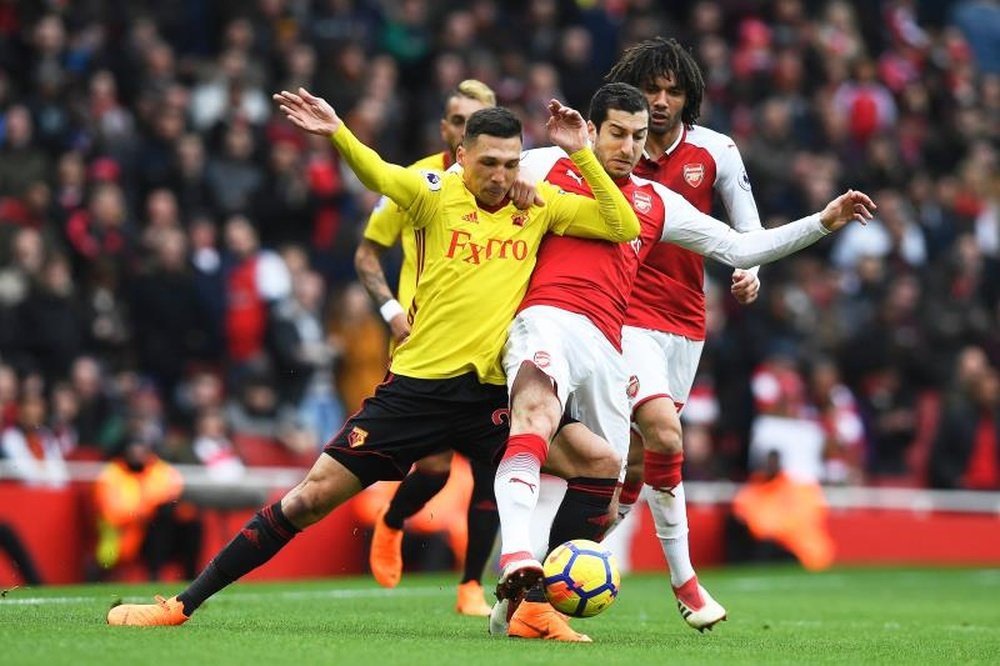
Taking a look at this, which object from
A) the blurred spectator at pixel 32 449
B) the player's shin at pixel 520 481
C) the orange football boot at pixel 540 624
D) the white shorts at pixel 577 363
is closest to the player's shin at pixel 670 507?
the white shorts at pixel 577 363

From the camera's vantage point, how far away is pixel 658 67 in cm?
933

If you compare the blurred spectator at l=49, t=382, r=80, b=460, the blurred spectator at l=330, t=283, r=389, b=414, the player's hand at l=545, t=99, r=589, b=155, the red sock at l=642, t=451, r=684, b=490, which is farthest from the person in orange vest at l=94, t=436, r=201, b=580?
the player's hand at l=545, t=99, r=589, b=155

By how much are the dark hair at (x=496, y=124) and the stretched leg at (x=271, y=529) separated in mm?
1573

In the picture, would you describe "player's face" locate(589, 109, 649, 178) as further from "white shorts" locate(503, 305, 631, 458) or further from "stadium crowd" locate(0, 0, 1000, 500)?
"stadium crowd" locate(0, 0, 1000, 500)

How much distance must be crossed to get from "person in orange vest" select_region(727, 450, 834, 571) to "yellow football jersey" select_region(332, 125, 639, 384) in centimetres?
1019

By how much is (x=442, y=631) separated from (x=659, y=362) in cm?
175

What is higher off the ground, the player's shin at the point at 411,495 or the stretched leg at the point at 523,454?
the stretched leg at the point at 523,454

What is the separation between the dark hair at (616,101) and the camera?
8.39 meters

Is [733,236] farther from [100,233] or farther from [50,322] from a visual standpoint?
[100,233]

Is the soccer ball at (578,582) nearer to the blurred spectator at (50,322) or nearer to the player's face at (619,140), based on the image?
the player's face at (619,140)

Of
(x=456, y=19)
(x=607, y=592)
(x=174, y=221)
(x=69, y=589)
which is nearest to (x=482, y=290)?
(x=607, y=592)

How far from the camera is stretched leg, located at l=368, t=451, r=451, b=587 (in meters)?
10.0

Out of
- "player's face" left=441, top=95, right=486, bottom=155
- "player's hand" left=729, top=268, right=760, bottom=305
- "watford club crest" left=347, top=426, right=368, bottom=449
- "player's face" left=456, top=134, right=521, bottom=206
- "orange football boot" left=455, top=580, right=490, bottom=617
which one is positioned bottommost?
"orange football boot" left=455, top=580, right=490, bottom=617

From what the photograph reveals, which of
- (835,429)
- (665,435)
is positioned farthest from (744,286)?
(835,429)
